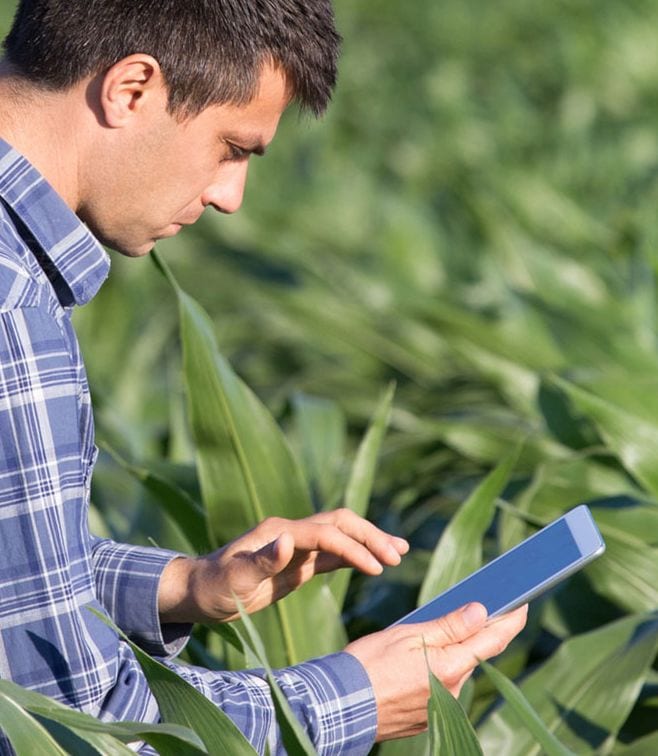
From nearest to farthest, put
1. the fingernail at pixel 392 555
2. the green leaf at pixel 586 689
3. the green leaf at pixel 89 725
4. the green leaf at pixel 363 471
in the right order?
the green leaf at pixel 89 725
the fingernail at pixel 392 555
the green leaf at pixel 586 689
the green leaf at pixel 363 471

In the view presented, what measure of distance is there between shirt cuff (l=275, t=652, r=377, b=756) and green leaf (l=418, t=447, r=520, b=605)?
0.67 metres

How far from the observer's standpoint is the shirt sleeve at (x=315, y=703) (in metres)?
1.44

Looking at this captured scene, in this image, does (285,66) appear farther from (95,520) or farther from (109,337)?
(109,337)

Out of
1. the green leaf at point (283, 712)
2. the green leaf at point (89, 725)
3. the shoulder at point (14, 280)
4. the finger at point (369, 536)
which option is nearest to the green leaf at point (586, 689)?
the finger at point (369, 536)

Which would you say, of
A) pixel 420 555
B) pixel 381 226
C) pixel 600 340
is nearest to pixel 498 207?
pixel 381 226

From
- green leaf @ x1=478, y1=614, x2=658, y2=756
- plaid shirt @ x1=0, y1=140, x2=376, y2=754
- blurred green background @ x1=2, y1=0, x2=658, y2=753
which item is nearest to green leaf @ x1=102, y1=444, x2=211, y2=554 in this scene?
blurred green background @ x1=2, y1=0, x2=658, y2=753

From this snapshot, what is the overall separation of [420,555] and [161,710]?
1.14 meters

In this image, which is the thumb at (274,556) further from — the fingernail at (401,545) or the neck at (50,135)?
the neck at (50,135)

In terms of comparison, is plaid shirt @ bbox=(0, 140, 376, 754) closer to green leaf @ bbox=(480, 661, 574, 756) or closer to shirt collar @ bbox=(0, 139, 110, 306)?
shirt collar @ bbox=(0, 139, 110, 306)

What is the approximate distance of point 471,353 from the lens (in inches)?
134

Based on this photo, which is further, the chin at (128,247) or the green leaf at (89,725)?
the chin at (128,247)

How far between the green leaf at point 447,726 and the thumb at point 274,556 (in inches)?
6.3

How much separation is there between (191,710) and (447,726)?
0.22 meters

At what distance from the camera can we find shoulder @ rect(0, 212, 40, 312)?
1.33m
